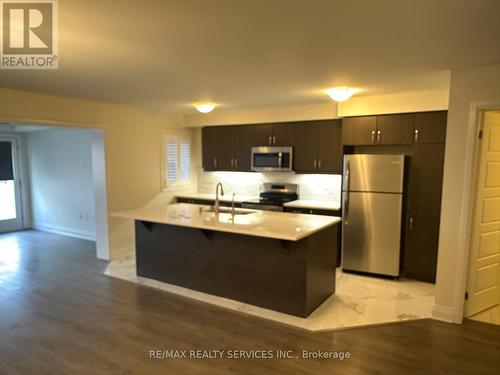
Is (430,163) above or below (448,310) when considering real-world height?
above

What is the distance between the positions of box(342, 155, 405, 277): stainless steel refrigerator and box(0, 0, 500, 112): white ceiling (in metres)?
1.01

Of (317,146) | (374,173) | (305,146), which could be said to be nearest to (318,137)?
(317,146)

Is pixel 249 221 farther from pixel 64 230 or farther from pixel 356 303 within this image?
pixel 64 230

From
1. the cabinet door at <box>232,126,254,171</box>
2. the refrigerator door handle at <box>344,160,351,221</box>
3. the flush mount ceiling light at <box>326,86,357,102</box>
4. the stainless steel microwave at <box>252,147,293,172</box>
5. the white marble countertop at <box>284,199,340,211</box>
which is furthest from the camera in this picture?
the cabinet door at <box>232,126,254,171</box>

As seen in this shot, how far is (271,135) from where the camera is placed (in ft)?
18.1

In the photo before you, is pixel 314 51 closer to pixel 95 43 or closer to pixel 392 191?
pixel 95 43

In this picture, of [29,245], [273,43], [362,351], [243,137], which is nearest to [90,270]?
[29,245]

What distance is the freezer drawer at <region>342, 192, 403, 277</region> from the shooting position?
4.33 metres

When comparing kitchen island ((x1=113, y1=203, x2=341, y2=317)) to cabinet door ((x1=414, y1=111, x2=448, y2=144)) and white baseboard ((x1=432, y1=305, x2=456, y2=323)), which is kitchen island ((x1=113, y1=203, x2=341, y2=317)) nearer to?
white baseboard ((x1=432, y1=305, x2=456, y2=323))

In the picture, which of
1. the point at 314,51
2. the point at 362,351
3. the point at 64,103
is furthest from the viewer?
the point at 64,103

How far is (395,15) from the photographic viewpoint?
190 cm

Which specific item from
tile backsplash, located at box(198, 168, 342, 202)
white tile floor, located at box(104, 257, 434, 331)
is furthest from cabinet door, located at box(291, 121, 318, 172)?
white tile floor, located at box(104, 257, 434, 331)

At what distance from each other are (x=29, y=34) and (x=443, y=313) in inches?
168

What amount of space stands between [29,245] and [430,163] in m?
6.85
